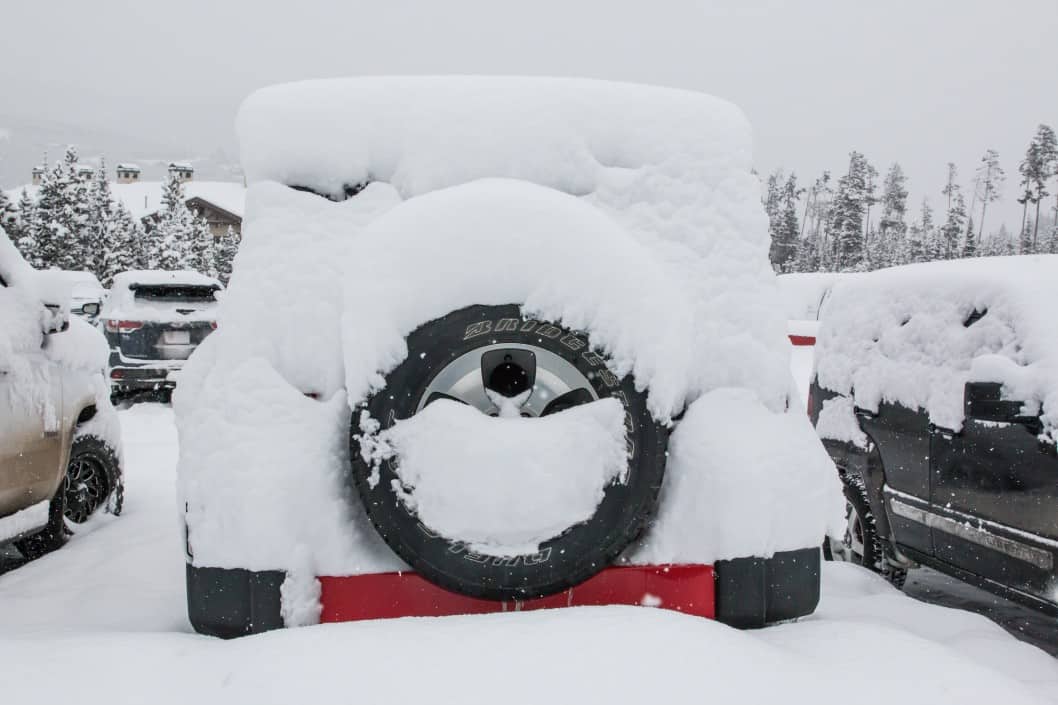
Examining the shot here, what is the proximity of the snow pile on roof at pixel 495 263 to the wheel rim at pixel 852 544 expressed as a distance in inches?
94.9

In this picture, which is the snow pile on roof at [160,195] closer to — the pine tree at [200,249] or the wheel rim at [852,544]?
the pine tree at [200,249]

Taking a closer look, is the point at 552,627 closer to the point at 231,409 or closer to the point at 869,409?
the point at 231,409

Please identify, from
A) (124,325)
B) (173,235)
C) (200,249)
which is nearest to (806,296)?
(124,325)

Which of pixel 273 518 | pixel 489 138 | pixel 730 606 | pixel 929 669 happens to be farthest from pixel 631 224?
pixel 929 669

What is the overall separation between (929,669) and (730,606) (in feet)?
1.63

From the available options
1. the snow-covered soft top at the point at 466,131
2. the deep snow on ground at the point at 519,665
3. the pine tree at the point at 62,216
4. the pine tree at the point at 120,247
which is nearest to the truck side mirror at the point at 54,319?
the deep snow on ground at the point at 519,665

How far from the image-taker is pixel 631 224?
2.05m

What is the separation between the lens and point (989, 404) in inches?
112

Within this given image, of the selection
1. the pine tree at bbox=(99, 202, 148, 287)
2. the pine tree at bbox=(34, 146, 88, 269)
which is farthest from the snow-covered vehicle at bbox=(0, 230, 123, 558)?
the pine tree at bbox=(34, 146, 88, 269)

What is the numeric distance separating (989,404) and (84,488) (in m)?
4.93

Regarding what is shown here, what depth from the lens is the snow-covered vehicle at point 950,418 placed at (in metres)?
2.86

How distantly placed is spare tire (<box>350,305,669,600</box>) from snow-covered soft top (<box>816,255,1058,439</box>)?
1.97m

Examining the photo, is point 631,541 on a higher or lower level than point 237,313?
lower

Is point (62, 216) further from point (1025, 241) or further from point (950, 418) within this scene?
point (1025, 241)
